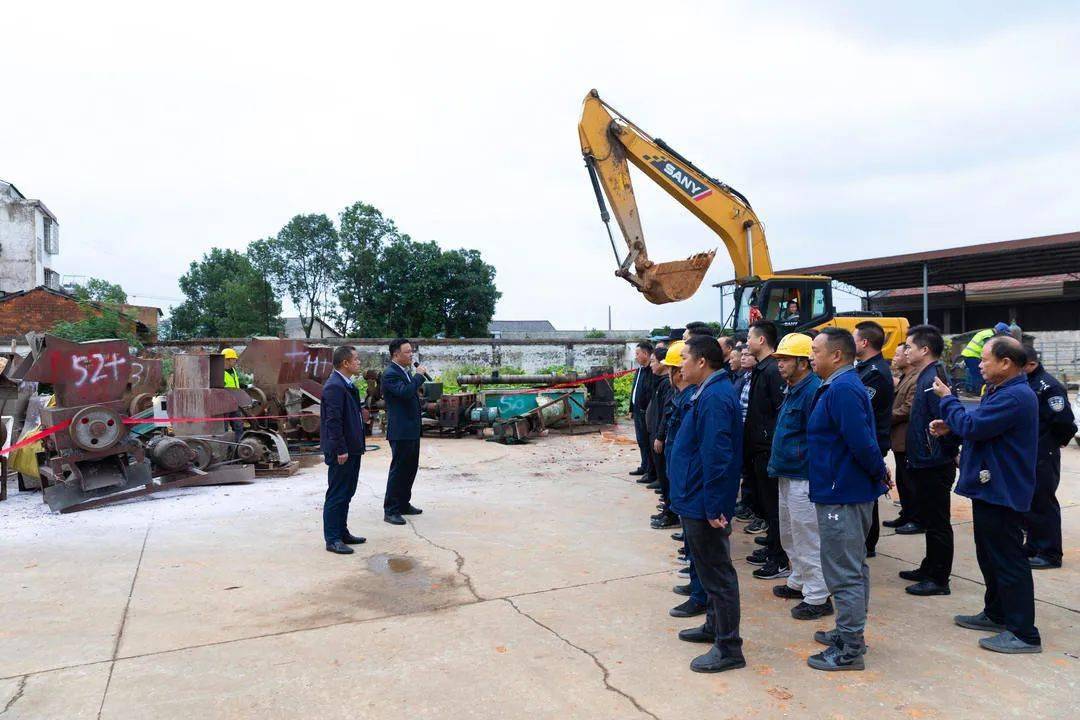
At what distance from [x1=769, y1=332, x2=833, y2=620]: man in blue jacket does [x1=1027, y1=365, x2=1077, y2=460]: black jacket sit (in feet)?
6.01

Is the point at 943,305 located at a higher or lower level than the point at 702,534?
higher

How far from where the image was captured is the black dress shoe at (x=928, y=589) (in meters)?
4.35

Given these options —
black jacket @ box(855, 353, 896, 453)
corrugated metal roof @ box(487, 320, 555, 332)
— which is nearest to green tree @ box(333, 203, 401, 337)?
corrugated metal roof @ box(487, 320, 555, 332)

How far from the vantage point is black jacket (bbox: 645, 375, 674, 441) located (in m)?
6.26

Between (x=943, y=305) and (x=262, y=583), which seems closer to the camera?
(x=262, y=583)

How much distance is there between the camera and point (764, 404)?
4.99 metres

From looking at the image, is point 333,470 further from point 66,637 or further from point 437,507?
point 66,637

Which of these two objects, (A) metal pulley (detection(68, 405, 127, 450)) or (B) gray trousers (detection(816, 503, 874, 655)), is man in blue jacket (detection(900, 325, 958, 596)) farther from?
(A) metal pulley (detection(68, 405, 127, 450))

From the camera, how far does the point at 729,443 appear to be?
3.31 meters

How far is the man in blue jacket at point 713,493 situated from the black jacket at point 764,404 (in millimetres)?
1557

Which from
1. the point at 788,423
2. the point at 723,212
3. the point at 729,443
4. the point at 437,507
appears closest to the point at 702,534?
the point at 729,443

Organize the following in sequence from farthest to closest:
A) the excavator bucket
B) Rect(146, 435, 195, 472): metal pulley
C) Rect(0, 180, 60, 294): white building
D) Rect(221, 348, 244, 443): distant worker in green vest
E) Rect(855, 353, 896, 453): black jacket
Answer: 1. Rect(0, 180, 60, 294): white building
2. the excavator bucket
3. Rect(221, 348, 244, 443): distant worker in green vest
4. Rect(146, 435, 195, 472): metal pulley
5. Rect(855, 353, 896, 453): black jacket

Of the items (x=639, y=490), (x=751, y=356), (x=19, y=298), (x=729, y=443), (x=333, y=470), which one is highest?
(x=19, y=298)

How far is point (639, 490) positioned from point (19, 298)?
26.6 meters
